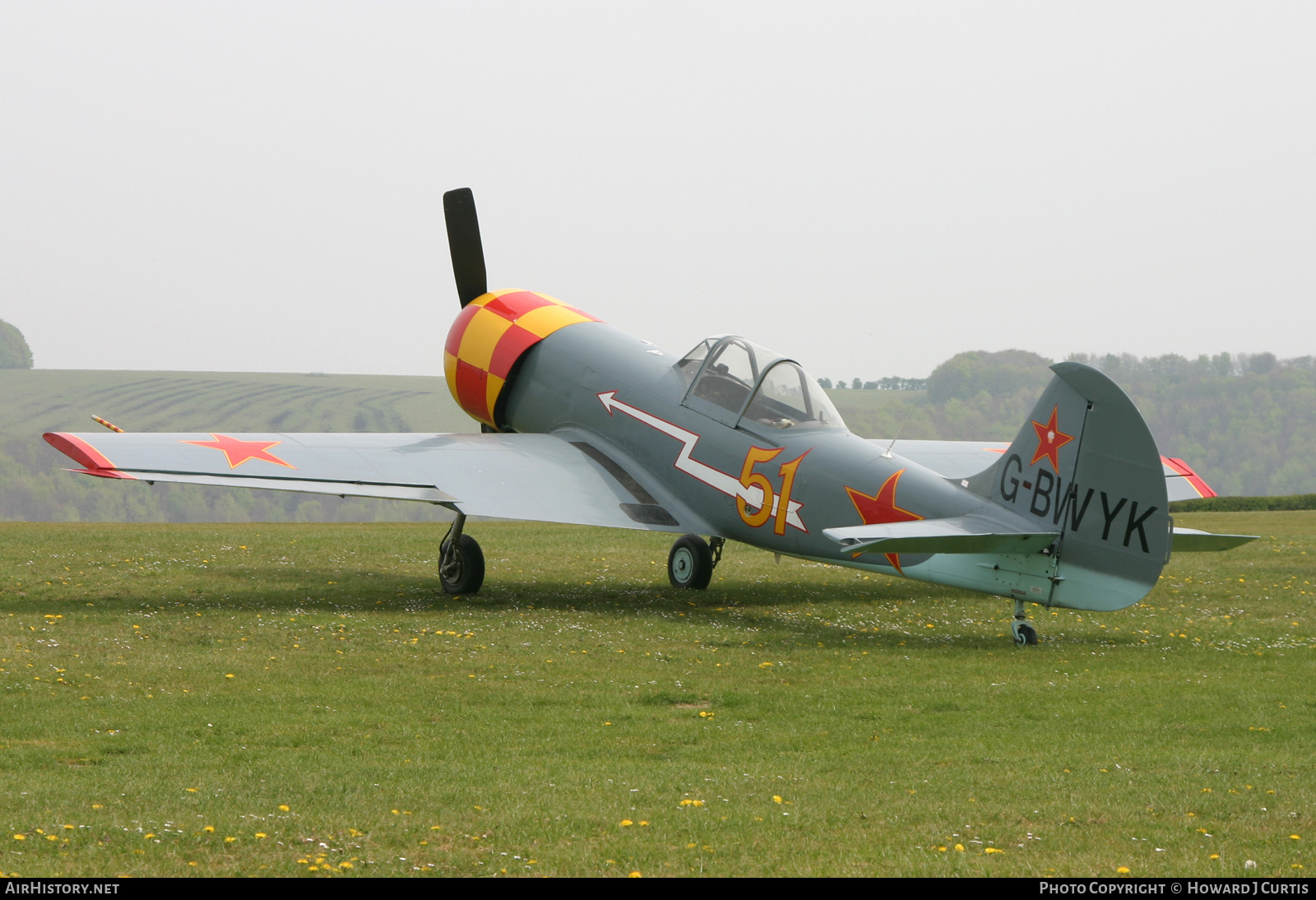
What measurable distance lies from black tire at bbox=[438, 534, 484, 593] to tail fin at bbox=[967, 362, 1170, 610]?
6.00 m

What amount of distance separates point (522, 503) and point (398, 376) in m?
137

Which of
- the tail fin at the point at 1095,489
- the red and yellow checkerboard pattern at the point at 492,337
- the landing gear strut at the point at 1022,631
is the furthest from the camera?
the red and yellow checkerboard pattern at the point at 492,337

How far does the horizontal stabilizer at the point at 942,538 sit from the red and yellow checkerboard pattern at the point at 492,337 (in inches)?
264

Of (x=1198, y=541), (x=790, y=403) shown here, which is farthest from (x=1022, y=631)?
(x=790, y=403)

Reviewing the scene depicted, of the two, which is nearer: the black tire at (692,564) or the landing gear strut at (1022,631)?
A: the landing gear strut at (1022,631)

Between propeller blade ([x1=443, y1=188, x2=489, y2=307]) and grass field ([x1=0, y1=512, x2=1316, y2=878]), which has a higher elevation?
propeller blade ([x1=443, y1=188, x2=489, y2=307])

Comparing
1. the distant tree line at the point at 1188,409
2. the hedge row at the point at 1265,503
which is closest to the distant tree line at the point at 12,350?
the distant tree line at the point at 1188,409

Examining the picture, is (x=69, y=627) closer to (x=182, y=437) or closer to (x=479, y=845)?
(x=182, y=437)

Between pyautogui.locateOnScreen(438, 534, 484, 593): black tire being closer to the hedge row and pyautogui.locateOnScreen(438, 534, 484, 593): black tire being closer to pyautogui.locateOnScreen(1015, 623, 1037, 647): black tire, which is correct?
pyautogui.locateOnScreen(1015, 623, 1037, 647): black tire

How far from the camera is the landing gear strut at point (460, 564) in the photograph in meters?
13.1

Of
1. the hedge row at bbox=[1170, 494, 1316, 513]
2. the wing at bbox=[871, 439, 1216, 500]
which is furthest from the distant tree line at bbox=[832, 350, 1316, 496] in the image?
the wing at bbox=[871, 439, 1216, 500]

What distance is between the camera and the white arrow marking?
11438 mm

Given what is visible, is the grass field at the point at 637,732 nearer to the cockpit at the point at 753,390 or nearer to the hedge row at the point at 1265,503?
the cockpit at the point at 753,390

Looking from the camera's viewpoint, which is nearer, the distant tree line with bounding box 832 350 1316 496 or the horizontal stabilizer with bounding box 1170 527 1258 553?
the horizontal stabilizer with bounding box 1170 527 1258 553
